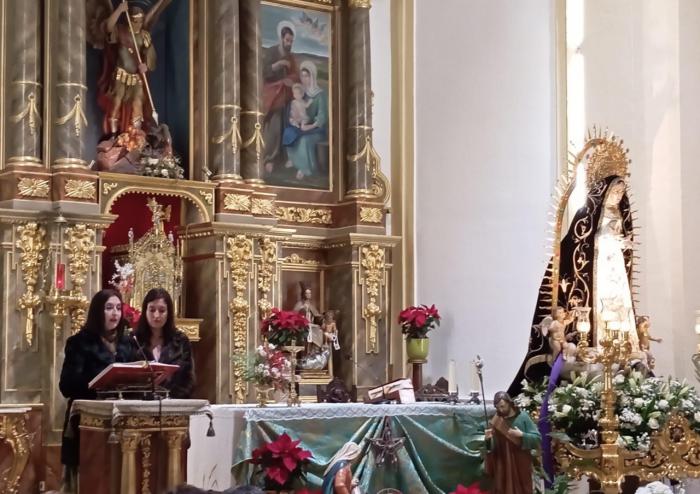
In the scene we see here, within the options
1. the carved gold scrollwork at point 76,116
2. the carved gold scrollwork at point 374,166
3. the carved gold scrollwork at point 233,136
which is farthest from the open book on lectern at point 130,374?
the carved gold scrollwork at point 374,166

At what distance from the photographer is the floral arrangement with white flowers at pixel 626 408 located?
36.9ft

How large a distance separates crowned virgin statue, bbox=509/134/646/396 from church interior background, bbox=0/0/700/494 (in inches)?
2.3

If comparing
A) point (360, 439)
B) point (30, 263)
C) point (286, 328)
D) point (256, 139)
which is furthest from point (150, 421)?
point (256, 139)

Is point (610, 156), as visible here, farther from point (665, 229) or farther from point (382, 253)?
point (382, 253)

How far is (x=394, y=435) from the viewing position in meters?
11.3

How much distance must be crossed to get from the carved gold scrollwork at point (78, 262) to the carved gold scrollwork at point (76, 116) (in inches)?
41.9

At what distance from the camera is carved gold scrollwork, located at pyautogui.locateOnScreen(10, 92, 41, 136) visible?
A: 13.2m

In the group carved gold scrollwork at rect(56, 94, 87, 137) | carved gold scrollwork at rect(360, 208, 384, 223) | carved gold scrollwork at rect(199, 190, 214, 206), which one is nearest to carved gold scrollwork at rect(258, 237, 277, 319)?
carved gold scrollwork at rect(199, 190, 214, 206)

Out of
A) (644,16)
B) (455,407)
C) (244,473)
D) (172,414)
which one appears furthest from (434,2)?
A: (172,414)

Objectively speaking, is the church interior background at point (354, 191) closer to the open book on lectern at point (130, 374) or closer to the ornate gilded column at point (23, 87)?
the ornate gilded column at point (23, 87)

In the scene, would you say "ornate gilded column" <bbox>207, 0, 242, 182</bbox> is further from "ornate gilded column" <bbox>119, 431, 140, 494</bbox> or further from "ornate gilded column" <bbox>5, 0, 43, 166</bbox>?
"ornate gilded column" <bbox>119, 431, 140, 494</bbox>

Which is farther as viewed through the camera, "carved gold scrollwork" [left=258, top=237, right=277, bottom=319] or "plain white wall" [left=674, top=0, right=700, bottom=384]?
"carved gold scrollwork" [left=258, top=237, right=277, bottom=319]

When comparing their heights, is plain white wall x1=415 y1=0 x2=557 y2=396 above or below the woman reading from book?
above

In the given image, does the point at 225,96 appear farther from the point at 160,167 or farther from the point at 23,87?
the point at 23,87
